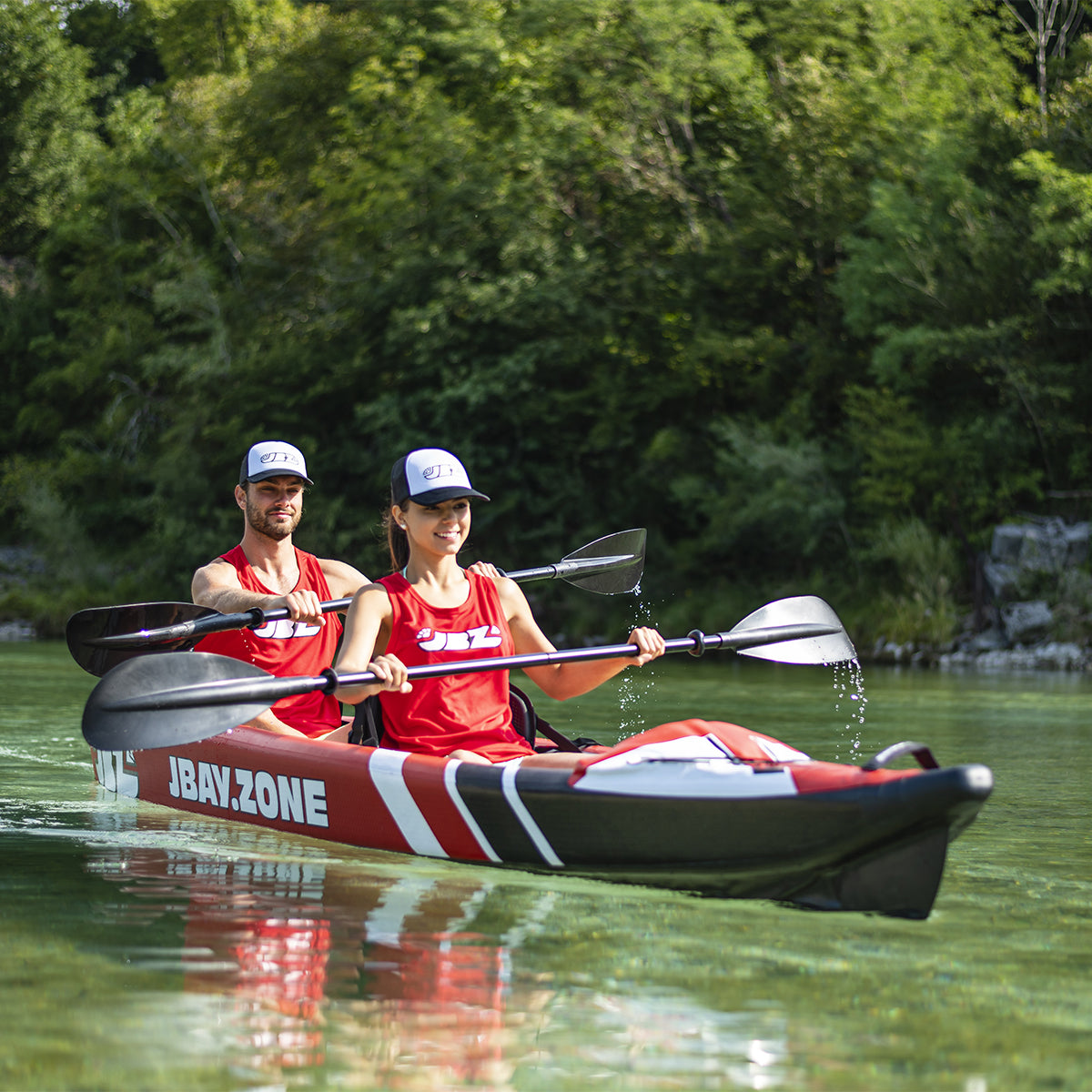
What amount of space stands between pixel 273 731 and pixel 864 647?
12879 millimetres

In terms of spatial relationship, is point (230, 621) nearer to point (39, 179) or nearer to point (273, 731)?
point (273, 731)

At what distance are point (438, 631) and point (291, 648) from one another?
4.22 feet

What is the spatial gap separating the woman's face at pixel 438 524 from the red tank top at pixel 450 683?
17 centimetres

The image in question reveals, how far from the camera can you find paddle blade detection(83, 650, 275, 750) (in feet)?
15.2

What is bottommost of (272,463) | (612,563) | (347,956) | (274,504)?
(347,956)

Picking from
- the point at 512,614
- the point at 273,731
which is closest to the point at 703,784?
the point at 512,614

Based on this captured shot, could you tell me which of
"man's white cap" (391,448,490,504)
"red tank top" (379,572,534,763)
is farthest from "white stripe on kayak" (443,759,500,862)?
"man's white cap" (391,448,490,504)

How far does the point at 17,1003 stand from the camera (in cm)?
317

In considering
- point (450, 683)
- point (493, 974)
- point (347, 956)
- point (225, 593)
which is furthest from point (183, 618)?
point (493, 974)

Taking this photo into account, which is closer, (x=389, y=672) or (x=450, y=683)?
(x=389, y=672)

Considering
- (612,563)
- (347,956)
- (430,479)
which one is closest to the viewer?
(347,956)

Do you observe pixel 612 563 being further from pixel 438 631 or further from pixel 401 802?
pixel 401 802

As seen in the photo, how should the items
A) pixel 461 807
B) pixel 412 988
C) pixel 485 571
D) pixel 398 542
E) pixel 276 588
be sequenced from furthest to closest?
pixel 276 588, pixel 485 571, pixel 398 542, pixel 461 807, pixel 412 988

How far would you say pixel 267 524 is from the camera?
19.4ft
